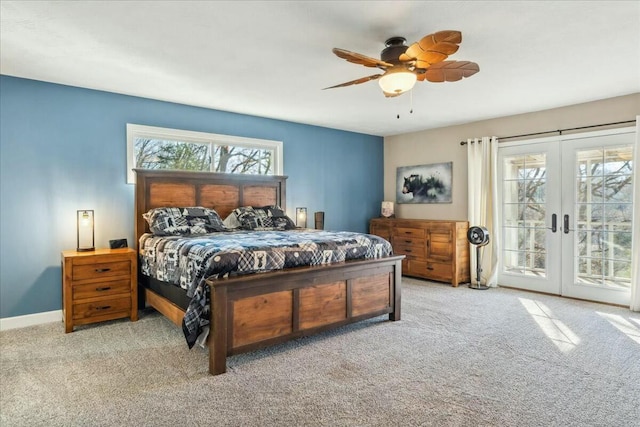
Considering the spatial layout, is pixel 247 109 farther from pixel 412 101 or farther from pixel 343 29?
pixel 343 29

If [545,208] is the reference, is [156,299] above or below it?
below

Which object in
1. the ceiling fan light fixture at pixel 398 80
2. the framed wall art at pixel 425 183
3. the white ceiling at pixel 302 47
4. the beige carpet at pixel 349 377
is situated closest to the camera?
the beige carpet at pixel 349 377

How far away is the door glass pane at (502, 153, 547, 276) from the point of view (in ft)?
16.6

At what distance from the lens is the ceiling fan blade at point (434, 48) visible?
7.30ft

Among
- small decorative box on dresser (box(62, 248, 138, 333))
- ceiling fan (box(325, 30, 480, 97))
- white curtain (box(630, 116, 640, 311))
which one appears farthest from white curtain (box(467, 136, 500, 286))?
small decorative box on dresser (box(62, 248, 138, 333))

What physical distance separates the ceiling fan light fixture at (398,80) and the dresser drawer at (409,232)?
10.9 ft

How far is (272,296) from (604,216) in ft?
13.9

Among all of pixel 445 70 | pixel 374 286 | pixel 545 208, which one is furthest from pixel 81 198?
pixel 545 208

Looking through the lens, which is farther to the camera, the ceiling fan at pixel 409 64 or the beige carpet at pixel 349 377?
the ceiling fan at pixel 409 64

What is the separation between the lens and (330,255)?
10.9ft

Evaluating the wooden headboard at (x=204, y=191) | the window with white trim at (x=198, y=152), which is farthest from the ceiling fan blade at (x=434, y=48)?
the window with white trim at (x=198, y=152)

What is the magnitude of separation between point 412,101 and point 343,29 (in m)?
2.15

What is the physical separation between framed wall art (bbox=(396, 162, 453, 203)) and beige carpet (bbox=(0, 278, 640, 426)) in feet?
9.10

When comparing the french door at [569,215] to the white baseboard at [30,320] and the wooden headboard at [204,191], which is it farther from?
the white baseboard at [30,320]
